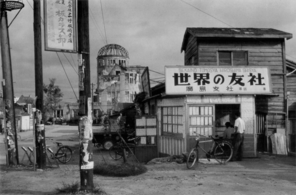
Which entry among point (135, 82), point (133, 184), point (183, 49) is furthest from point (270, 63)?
point (135, 82)

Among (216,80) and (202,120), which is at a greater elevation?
(216,80)

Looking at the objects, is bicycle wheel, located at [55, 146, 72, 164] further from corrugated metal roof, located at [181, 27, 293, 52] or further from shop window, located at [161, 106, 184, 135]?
corrugated metal roof, located at [181, 27, 293, 52]

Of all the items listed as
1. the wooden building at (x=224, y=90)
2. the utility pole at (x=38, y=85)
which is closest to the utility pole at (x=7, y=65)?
the utility pole at (x=38, y=85)

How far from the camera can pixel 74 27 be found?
8656mm

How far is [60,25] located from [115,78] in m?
69.9

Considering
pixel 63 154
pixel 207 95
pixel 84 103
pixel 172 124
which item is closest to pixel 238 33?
pixel 207 95

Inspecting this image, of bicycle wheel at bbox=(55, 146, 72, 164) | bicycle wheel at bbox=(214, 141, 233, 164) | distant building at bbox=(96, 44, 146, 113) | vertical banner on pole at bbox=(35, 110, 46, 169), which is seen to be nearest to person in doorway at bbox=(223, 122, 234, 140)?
bicycle wheel at bbox=(214, 141, 233, 164)

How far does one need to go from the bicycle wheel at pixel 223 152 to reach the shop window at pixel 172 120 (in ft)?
5.80

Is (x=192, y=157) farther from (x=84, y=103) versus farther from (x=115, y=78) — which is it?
(x=115, y=78)

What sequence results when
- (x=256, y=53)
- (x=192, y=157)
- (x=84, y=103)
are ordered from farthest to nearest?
(x=256, y=53)
(x=192, y=157)
(x=84, y=103)

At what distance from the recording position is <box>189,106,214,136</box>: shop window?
14.2 m

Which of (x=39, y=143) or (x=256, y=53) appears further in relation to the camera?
(x=256, y=53)

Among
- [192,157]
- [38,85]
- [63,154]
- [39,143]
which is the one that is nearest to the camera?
[192,157]

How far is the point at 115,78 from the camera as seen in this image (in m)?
78.6
